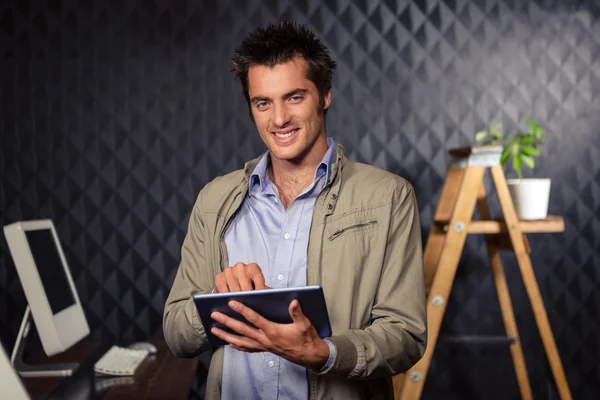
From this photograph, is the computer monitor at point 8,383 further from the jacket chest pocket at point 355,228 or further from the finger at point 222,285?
the jacket chest pocket at point 355,228

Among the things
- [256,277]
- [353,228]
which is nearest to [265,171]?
[353,228]

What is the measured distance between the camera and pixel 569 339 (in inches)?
129

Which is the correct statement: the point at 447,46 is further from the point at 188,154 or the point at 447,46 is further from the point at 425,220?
the point at 188,154

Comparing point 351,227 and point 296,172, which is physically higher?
point 296,172

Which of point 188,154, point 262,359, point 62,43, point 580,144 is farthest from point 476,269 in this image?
point 62,43

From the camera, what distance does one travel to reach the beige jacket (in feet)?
4.70

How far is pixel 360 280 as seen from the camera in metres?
1.49

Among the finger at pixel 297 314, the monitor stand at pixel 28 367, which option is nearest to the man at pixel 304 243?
the finger at pixel 297 314

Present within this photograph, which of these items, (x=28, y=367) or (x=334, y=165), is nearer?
(x=334, y=165)

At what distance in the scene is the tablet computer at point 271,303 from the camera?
1213 mm

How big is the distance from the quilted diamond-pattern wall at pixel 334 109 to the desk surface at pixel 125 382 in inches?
31.9

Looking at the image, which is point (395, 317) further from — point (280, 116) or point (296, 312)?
point (280, 116)

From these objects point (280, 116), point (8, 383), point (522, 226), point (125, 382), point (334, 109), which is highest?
point (280, 116)

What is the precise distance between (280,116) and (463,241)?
1.25m
